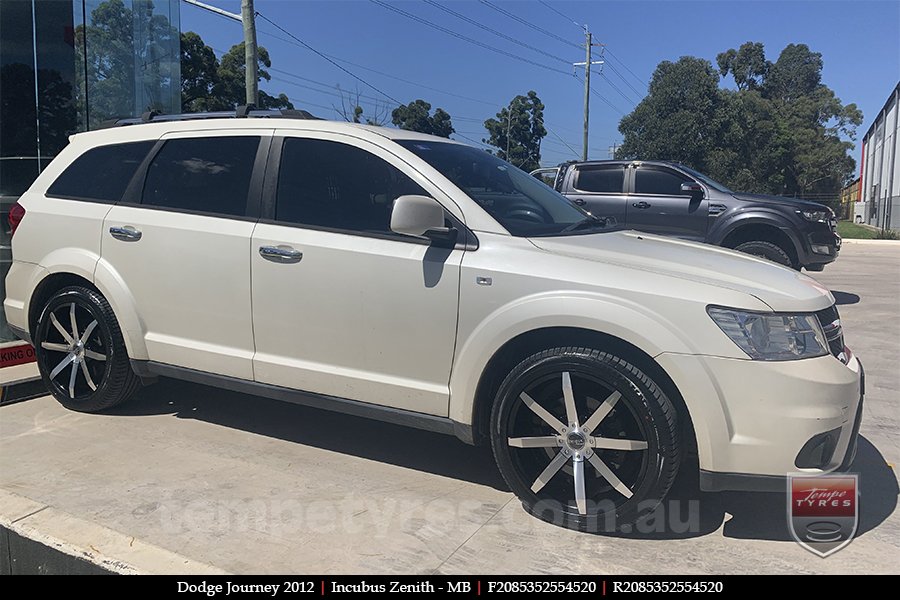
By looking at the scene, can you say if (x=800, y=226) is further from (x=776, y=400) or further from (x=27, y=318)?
(x=27, y=318)

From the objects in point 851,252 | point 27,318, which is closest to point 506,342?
point 27,318

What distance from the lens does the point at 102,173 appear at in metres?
4.74

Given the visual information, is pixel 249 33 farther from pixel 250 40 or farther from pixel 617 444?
pixel 617 444

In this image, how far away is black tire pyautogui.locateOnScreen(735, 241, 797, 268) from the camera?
31.9ft

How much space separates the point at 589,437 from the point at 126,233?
3.08m

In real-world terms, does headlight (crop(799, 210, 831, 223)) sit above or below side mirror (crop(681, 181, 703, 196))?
below

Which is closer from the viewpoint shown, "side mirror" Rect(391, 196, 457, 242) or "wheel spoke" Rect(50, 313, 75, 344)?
"side mirror" Rect(391, 196, 457, 242)

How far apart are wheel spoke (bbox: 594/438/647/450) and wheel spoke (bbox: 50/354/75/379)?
349 centimetres

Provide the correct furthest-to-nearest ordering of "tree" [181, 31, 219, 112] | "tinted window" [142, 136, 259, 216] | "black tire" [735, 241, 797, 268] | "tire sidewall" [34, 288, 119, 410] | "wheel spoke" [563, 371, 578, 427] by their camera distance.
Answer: "tree" [181, 31, 219, 112]
"black tire" [735, 241, 797, 268]
"tire sidewall" [34, 288, 119, 410]
"tinted window" [142, 136, 259, 216]
"wheel spoke" [563, 371, 578, 427]

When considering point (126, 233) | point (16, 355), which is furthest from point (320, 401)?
point (16, 355)

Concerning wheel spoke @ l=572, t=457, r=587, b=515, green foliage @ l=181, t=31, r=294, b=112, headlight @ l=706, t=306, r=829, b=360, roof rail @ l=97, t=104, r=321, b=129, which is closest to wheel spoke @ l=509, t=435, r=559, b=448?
wheel spoke @ l=572, t=457, r=587, b=515

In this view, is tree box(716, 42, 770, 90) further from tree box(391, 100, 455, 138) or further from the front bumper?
the front bumper

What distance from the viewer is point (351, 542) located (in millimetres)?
3115
